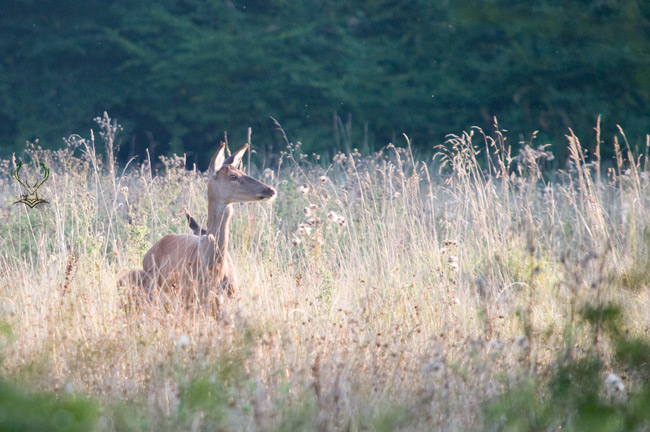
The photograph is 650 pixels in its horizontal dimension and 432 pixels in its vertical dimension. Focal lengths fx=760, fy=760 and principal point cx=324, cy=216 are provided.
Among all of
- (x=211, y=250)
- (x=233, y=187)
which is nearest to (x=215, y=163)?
(x=233, y=187)

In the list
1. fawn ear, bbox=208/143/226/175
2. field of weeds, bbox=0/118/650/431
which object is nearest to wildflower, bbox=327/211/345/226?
field of weeds, bbox=0/118/650/431

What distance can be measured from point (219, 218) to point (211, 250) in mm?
432

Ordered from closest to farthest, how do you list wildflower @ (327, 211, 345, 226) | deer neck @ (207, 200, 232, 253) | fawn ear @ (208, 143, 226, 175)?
wildflower @ (327, 211, 345, 226), deer neck @ (207, 200, 232, 253), fawn ear @ (208, 143, 226, 175)

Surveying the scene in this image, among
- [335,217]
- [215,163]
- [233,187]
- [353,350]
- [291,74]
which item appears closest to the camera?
[353,350]

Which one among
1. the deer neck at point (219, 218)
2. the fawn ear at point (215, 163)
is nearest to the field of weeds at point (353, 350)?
the deer neck at point (219, 218)

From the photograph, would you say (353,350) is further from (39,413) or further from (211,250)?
(39,413)

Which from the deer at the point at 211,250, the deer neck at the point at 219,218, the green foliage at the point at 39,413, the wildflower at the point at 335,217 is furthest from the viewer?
the deer neck at the point at 219,218

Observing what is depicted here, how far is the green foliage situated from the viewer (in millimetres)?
1301

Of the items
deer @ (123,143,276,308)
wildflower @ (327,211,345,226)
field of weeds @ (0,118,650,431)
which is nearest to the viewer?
field of weeds @ (0,118,650,431)

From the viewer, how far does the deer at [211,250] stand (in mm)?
5066

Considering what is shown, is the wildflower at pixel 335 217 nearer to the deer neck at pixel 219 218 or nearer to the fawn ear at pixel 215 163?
the deer neck at pixel 219 218

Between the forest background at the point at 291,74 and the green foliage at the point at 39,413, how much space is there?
38.6 feet

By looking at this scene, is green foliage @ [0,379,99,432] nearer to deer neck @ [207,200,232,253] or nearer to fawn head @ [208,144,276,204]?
deer neck @ [207,200,232,253]

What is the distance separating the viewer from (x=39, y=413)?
1333 millimetres
